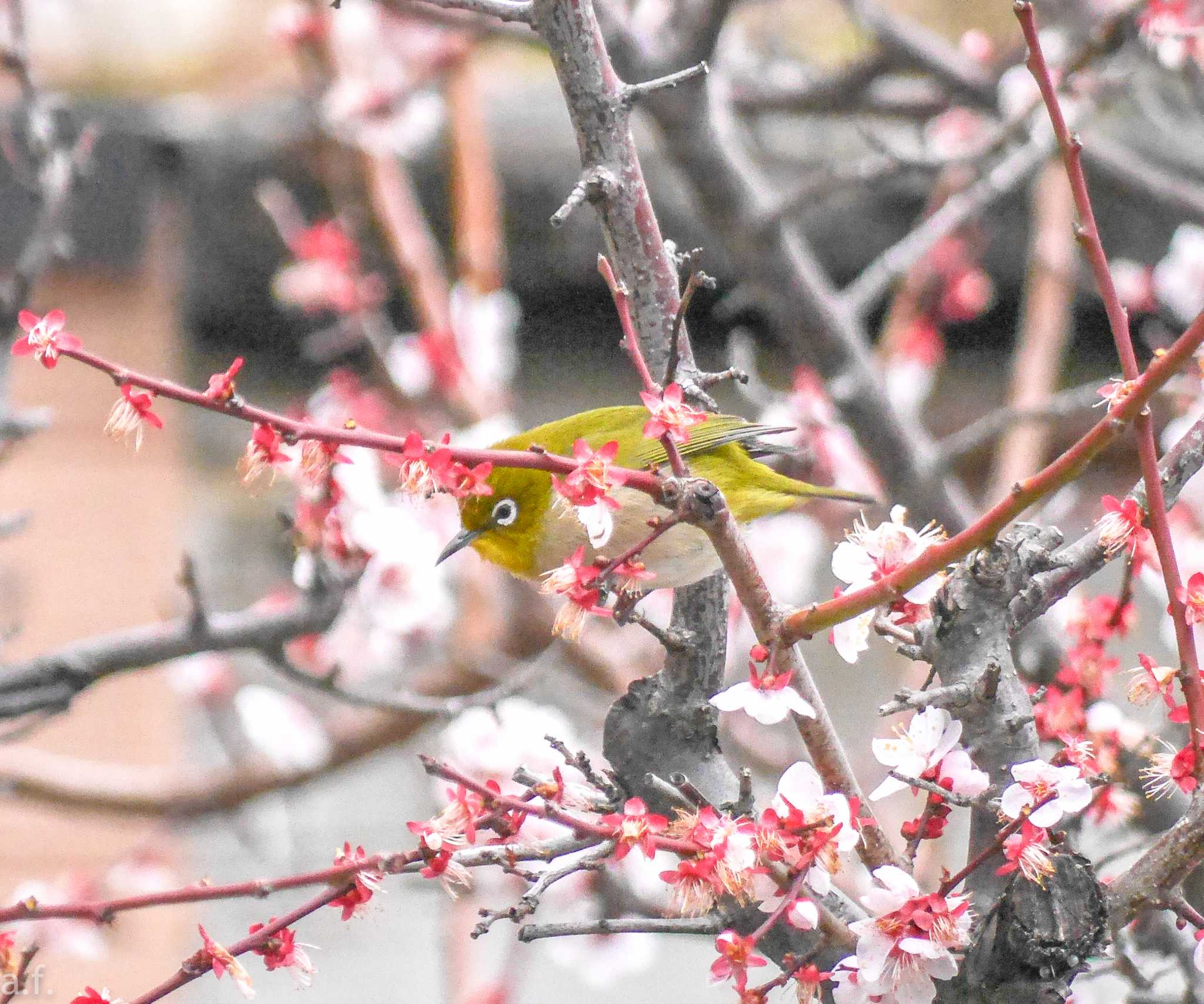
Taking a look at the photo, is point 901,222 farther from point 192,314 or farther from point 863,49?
point 192,314

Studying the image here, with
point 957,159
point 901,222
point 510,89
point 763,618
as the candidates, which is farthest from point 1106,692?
point 510,89

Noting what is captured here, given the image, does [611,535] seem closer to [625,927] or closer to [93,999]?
[625,927]

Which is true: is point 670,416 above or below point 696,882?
above

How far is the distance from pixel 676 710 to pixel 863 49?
2.78 m

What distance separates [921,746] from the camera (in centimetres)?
83

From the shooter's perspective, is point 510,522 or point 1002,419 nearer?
point 510,522

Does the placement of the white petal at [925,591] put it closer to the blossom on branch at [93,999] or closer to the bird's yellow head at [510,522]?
the blossom on branch at [93,999]

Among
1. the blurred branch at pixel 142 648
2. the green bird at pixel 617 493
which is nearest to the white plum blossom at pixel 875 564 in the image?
the green bird at pixel 617 493

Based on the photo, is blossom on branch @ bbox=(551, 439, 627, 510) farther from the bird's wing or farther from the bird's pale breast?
the bird's wing

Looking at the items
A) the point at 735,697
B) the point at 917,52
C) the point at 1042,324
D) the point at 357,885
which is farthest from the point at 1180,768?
the point at 1042,324

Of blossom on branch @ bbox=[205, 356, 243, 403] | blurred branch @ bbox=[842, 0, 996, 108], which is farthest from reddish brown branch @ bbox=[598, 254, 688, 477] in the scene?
blurred branch @ bbox=[842, 0, 996, 108]

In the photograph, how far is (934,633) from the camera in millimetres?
864

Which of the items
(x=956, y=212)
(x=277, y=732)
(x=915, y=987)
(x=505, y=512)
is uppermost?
(x=956, y=212)

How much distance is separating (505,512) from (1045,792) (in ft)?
2.81
